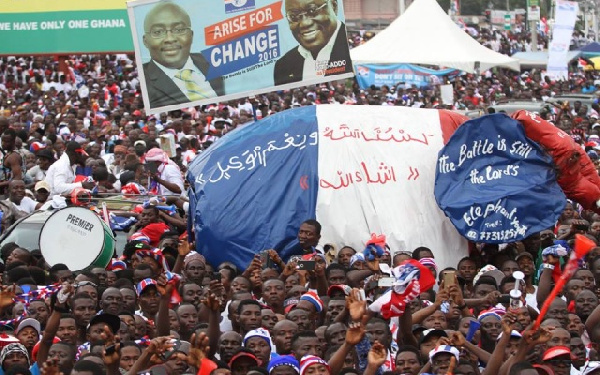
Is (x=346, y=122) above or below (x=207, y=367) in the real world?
above

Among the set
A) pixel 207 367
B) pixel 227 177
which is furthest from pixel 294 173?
pixel 207 367

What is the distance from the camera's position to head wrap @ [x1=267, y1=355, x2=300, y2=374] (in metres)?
8.08

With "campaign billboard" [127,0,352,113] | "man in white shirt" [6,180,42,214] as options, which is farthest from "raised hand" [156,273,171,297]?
"man in white shirt" [6,180,42,214]

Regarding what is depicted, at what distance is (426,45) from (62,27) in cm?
726

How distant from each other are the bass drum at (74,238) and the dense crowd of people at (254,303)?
0.61 ft

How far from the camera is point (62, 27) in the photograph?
2623 cm

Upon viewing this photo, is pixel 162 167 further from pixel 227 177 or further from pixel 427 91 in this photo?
pixel 427 91

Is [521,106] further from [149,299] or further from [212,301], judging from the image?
[212,301]

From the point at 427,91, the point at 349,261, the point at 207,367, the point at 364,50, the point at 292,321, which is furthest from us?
the point at 427,91

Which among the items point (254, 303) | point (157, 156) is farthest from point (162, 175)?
point (254, 303)

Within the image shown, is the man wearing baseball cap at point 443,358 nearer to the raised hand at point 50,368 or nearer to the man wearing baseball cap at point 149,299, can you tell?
the raised hand at point 50,368

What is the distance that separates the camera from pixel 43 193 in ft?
47.2

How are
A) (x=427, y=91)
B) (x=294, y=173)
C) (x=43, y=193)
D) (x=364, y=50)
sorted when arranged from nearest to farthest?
(x=294, y=173) → (x=43, y=193) → (x=364, y=50) → (x=427, y=91)

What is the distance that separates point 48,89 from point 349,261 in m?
18.4
